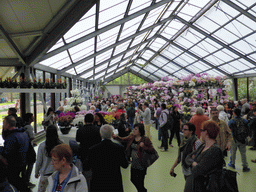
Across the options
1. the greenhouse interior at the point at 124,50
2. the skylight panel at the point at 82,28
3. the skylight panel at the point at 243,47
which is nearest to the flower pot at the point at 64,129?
the greenhouse interior at the point at 124,50

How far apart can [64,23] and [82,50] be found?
3.65 meters

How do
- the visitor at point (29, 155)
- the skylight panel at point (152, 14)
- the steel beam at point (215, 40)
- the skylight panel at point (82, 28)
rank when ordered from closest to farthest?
the visitor at point (29, 155) < the skylight panel at point (82, 28) < the skylight panel at point (152, 14) < the steel beam at point (215, 40)

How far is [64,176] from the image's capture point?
1.64 metres

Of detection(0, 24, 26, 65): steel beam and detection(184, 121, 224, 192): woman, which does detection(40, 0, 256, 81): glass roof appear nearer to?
detection(0, 24, 26, 65): steel beam

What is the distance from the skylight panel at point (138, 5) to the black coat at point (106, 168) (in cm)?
592

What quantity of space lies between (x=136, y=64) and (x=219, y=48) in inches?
582

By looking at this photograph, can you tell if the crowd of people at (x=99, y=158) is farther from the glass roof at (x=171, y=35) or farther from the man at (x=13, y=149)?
the glass roof at (x=171, y=35)

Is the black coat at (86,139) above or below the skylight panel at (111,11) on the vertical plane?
below

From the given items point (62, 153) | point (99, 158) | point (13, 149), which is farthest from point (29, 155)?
point (62, 153)

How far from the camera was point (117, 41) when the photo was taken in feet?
34.3

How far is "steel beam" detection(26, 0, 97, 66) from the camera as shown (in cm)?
492

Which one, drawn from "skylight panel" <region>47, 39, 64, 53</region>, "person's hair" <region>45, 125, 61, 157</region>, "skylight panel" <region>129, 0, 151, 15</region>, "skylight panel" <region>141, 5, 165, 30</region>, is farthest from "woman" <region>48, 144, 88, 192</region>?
"skylight panel" <region>141, 5, 165, 30</region>

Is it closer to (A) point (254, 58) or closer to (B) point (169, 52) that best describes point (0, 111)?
(A) point (254, 58)

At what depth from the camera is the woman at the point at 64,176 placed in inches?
61.8
